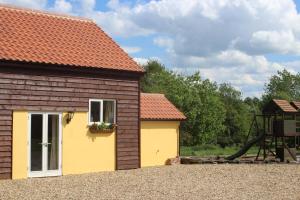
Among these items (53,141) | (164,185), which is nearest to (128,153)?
(53,141)

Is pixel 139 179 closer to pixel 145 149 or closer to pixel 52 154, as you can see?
pixel 52 154

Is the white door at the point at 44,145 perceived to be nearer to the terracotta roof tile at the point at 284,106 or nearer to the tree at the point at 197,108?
the terracotta roof tile at the point at 284,106

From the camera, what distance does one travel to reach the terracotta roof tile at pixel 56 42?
56.8ft

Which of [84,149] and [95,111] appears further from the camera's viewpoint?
[95,111]

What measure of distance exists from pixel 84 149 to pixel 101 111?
Result: 1.54 meters

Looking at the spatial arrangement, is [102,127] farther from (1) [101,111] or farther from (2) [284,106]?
(2) [284,106]

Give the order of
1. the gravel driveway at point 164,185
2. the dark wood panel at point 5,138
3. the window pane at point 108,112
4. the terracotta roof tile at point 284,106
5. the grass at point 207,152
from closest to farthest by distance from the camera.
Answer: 1. the gravel driveway at point 164,185
2. the dark wood panel at point 5,138
3. the window pane at point 108,112
4. the terracotta roof tile at point 284,106
5. the grass at point 207,152

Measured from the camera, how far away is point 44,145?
17.1m

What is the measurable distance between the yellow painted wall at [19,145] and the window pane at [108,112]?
11.2ft

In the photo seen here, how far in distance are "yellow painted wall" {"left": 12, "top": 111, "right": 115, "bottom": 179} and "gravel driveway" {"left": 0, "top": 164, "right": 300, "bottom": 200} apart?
2.64 ft

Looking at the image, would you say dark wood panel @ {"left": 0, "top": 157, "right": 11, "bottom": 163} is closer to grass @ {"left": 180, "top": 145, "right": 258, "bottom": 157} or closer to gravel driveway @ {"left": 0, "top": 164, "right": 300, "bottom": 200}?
gravel driveway @ {"left": 0, "top": 164, "right": 300, "bottom": 200}

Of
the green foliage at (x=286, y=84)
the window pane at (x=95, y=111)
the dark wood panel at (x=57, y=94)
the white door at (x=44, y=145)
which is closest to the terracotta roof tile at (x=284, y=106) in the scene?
the dark wood panel at (x=57, y=94)

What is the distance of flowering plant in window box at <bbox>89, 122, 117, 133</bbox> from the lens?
18.6 metres

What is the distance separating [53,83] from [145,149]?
18.8 ft
